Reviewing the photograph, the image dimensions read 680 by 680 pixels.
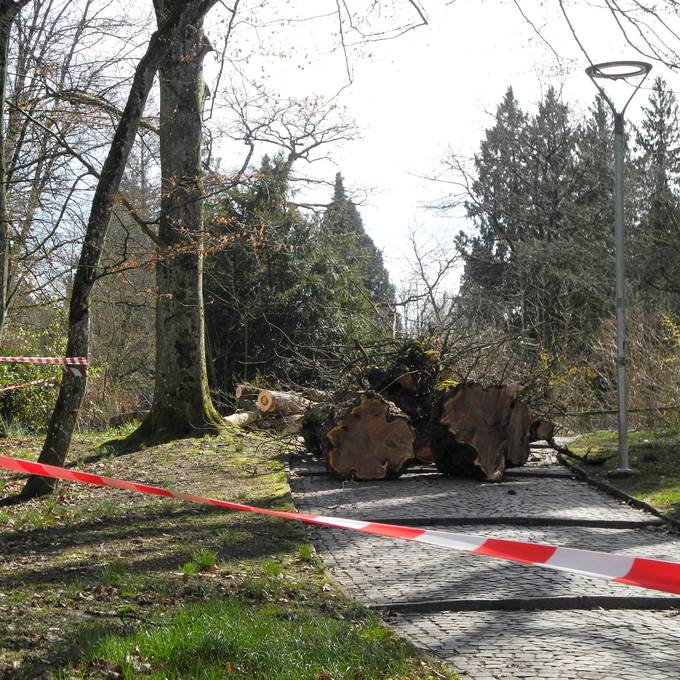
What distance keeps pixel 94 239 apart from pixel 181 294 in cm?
551

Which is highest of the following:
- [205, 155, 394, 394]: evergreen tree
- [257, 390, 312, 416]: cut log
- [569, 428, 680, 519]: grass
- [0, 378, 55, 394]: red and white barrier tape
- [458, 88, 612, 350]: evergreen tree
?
[458, 88, 612, 350]: evergreen tree

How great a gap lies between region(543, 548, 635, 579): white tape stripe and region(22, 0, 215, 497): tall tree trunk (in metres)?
6.64

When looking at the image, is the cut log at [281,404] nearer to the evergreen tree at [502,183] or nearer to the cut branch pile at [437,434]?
the cut branch pile at [437,434]

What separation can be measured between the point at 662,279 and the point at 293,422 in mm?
20402

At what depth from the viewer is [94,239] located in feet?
30.8

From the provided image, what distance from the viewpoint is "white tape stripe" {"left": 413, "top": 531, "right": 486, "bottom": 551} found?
12.6ft

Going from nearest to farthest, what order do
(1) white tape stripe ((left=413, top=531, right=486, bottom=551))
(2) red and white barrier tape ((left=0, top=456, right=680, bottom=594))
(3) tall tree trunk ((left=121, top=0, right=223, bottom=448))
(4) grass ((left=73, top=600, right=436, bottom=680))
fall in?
(2) red and white barrier tape ((left=0, top=456, right=680, bottom=594)) < (1) white tape stripe ((left=413, top=531, right=486, bottom=551)) < (4) grass ((left=73, top=600, right=436, bottom=680)) < (3) tall tree trunk ((left=121, top=0, right=223, bottom=448))

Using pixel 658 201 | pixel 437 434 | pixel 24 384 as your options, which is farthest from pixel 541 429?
pixel 658 201

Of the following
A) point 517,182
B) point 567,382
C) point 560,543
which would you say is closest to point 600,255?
point 517,182

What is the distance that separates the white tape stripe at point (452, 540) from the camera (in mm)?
3855

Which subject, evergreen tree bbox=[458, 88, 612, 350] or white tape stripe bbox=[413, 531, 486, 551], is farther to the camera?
evergreen tree bbox=[458, 88, 612, 350]

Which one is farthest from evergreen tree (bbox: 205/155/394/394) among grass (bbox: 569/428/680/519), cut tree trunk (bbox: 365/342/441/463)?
cut tree trunk (bbox: 365/342/441/463)

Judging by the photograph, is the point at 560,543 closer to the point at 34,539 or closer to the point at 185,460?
the point at 34,539

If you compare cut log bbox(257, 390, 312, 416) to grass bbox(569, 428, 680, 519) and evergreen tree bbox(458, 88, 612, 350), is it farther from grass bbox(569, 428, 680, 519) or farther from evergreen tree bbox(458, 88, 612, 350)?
evergreen tree bbox(458, 88, 612, 350)
